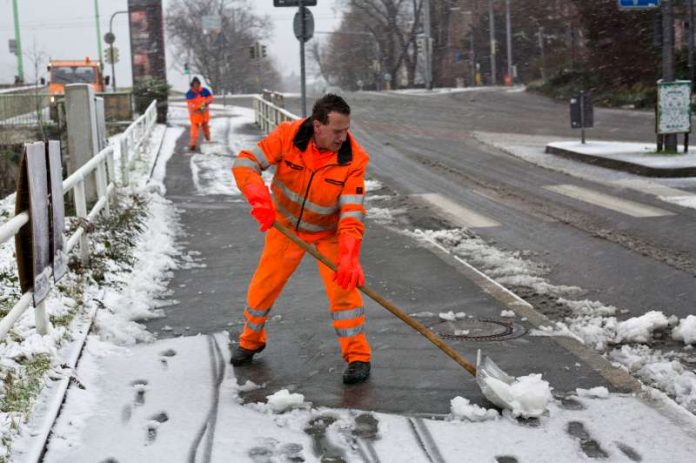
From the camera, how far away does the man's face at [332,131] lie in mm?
4977

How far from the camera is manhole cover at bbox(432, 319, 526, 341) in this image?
237 inches

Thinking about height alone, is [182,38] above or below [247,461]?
above

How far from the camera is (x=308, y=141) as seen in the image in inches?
203

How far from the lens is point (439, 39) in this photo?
7856 centimetres

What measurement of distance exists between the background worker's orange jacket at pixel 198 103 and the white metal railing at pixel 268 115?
1574mm

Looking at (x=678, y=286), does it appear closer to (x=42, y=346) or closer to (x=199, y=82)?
(x=42, y=346)

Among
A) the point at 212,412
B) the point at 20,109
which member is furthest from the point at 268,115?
the point at 212,412

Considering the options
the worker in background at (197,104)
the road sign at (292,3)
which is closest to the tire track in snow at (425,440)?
the road sign at (292,3)

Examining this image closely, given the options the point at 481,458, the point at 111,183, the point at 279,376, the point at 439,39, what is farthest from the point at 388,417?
the point at 439,39

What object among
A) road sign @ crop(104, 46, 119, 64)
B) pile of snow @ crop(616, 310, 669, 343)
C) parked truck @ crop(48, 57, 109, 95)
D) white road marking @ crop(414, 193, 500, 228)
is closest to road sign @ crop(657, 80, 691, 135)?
white road marking @ crop(414, 193, 500, 228)

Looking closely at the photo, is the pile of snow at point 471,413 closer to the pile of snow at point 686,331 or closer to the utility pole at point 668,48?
the pile of snow at point 686,331

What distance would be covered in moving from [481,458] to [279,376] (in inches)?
63.7

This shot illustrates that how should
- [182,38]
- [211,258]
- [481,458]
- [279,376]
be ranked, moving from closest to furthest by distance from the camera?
[481,458] < [279,376] < [211,258] < [182,38]

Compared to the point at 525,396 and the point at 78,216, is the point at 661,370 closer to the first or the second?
the point at 525,396
